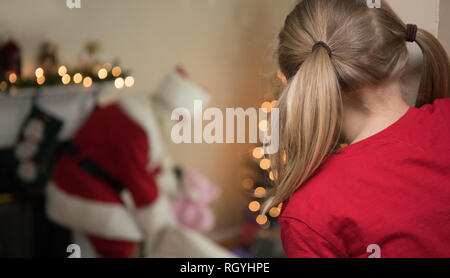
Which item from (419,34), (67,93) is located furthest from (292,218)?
(67,93)

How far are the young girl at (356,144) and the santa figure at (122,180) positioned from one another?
0.71 m

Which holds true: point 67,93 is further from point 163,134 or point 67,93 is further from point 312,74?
point 312,74

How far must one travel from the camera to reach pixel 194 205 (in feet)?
5.40

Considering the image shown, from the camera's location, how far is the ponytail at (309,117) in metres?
0.61

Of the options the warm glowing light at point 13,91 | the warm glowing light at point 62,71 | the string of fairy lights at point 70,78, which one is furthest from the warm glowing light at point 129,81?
the warm glowing light at point 13,91

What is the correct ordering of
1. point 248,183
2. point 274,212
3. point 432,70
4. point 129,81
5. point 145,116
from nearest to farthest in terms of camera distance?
point 432,70, point 145,116, point 129,81, point 274,212, point 248,183

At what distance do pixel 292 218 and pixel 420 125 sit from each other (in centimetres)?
22

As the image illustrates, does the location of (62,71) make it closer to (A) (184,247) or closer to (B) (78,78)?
(B) (78,78)

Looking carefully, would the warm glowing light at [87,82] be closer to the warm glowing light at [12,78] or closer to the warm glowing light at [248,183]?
the warm glowing light at [12,78]

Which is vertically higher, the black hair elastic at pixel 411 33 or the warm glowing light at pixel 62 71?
the warm glowing light at pixel 62 71

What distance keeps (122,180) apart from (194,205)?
343 millimetres

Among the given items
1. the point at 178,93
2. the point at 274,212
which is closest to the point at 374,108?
the point at 178,93

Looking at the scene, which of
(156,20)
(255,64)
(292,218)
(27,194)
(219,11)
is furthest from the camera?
(27,194)

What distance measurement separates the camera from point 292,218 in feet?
1.93
